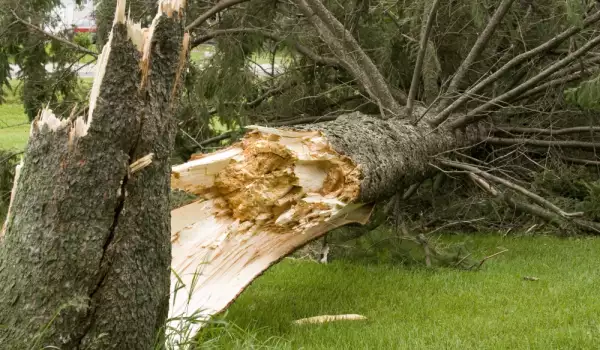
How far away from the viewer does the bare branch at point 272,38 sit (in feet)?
23.8

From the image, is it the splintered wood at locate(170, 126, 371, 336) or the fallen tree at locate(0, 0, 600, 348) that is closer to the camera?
the fallen tree at locate(0, 0, 600, 348)

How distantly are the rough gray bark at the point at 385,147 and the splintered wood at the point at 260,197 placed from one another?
123 millimetres

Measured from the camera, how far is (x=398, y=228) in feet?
20.9

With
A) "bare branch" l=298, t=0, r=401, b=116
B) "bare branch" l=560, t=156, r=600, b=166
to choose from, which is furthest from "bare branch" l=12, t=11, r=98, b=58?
"bare branch" l=560, t=156, r=600, b=166

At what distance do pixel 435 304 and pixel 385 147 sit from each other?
47.1 inches

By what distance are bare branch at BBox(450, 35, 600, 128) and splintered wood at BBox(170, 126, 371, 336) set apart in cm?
227

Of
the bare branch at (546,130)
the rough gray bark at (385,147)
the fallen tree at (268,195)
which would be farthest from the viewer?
the bare branch at (546,130)

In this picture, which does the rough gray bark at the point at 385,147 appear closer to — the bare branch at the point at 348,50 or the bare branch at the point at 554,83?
Result: the bare branch at the point at 348,50

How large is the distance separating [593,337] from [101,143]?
2.55m

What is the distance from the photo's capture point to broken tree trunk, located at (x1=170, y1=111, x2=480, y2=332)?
182 inches

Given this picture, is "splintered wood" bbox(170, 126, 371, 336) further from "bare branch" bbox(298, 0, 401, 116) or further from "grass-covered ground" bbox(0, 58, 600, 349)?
"bare branch" bbox(298, 0, 401, 116)

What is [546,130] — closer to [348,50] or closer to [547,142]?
[547,142]

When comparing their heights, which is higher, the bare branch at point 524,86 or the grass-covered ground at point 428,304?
the bare branch at point 524,86

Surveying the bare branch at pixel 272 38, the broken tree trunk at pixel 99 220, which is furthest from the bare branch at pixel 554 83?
the broken tree trunk at pixel 99 220
